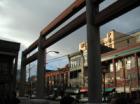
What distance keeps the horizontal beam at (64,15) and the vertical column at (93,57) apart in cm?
174

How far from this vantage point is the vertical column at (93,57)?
17.4 m

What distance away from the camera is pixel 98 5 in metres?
18.3

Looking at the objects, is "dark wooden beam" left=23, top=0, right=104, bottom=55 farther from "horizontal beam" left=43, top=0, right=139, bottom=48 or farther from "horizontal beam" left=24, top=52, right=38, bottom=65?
"horizontal beam" left=24, top=52, right=38, bottom=65

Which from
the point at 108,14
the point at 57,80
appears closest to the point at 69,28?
the point at 108,14

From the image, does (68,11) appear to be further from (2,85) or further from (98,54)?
(2,85)

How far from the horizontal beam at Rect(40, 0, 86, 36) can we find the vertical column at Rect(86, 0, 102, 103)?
5.71ft

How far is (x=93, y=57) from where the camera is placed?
17.6 meters

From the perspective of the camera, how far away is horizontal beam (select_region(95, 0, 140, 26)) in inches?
609

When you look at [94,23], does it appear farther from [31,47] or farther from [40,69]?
[31,47]

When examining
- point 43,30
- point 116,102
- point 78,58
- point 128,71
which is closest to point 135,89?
point 128,71

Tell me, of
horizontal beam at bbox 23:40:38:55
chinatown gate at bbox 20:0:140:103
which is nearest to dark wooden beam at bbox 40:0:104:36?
chinatown gate at bbox 20:0:140:103

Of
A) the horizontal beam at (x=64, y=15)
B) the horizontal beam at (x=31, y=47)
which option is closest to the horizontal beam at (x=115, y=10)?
the horizontal beam at (x=64, y=15)

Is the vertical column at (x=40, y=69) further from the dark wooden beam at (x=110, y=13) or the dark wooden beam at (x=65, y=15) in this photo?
the dark wooden beam at (x=110, y=13)

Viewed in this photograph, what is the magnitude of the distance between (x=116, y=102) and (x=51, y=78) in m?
100
